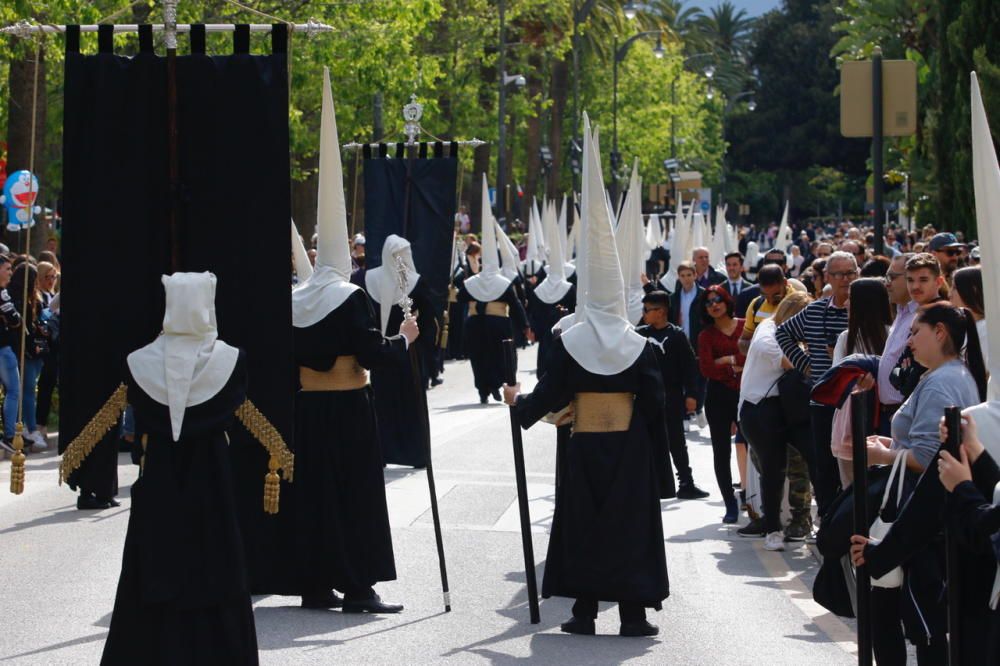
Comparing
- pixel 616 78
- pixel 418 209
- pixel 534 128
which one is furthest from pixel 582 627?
pixel 616 78

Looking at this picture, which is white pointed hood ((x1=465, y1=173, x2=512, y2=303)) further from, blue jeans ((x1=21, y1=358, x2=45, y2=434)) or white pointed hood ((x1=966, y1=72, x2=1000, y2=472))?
white pointed hood ((x1=966, y1=72, x2=1000, y2=472))

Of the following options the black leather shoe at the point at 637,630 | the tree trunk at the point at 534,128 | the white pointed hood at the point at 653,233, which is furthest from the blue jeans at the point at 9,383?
the tree trunk at the point at 534,128

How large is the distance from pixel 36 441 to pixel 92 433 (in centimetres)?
914

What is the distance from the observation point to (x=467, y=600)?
31.5 ft

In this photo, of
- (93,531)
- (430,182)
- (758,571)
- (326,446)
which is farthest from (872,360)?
(430,182)

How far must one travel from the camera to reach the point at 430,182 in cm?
1585

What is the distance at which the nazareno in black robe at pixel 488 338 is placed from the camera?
21484mm

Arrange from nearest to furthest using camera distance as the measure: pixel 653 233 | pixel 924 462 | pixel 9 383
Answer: pixel 924 462 < pixel 9 383 < pixel 653 233

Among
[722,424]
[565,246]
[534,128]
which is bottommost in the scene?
[722,424]

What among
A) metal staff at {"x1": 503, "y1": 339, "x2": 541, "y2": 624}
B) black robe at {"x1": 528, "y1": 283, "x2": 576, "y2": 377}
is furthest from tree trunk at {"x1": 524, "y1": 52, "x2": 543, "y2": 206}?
metal staff at {"x1": 503, "y1": 339, "x2": 541, "y2": 624}

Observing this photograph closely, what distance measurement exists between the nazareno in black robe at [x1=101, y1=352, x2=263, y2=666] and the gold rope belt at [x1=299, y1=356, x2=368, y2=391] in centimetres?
235

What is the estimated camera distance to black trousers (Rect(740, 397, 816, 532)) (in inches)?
443

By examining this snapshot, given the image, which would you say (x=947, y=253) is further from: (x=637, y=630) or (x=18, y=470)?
(x=18, y=470)

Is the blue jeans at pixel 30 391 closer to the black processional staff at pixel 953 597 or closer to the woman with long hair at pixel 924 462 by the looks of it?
the woman with long hair at pixel 924 462
